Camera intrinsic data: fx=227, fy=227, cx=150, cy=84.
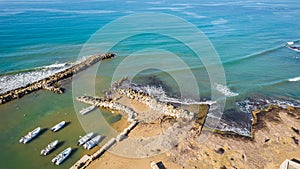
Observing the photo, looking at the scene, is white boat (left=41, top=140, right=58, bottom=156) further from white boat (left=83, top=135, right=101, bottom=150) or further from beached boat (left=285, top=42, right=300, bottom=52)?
beached boat (left=285, top=42, right=300, bottom=52)

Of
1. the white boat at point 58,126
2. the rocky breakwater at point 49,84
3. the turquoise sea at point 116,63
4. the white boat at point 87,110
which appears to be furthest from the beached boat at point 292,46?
the white boat at point 58,126

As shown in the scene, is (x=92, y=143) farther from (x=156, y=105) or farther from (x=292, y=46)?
(x=292, y=46)

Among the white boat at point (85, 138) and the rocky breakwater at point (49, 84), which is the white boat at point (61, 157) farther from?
the rocky breakwater at point (49, 84)

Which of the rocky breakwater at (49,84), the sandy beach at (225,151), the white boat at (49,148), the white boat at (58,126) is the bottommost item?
the sandy beach at (225,151)

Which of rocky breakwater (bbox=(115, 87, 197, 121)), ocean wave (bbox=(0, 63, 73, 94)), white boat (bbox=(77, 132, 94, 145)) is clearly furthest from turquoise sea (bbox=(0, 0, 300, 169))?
rocky breakwater (bbox=(115, 87, 197, 121))

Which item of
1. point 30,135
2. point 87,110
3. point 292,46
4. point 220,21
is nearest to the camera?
point 30,135

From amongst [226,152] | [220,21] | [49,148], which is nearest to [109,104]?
[49,148]
